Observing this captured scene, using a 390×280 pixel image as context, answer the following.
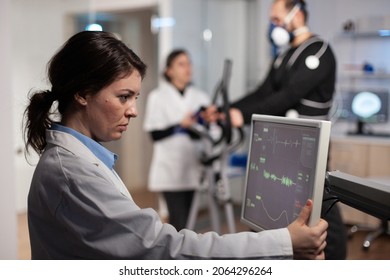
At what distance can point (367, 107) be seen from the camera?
12.8 ft

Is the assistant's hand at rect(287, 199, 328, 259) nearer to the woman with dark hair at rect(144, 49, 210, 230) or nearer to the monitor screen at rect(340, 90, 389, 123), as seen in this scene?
the woman with dark hair at rect(144, 49, 210, 230)

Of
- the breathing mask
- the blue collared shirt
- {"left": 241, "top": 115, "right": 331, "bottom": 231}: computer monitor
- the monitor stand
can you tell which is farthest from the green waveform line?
the monitor stand

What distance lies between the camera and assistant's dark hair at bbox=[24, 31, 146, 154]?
111cm

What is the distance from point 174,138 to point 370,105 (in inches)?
61.7

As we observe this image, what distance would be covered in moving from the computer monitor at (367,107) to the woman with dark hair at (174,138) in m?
1.34

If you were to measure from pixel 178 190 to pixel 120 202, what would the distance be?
7.49 ft

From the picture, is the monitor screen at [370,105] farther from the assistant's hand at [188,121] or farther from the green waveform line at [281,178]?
the green waveform line at [281,178]

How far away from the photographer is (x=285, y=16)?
2.21 meters

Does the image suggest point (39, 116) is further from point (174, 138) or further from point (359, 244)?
point (359, 244)

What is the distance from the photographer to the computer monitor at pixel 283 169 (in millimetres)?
1077

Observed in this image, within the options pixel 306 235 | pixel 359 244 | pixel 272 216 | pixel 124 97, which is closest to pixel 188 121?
pixel 359 244
